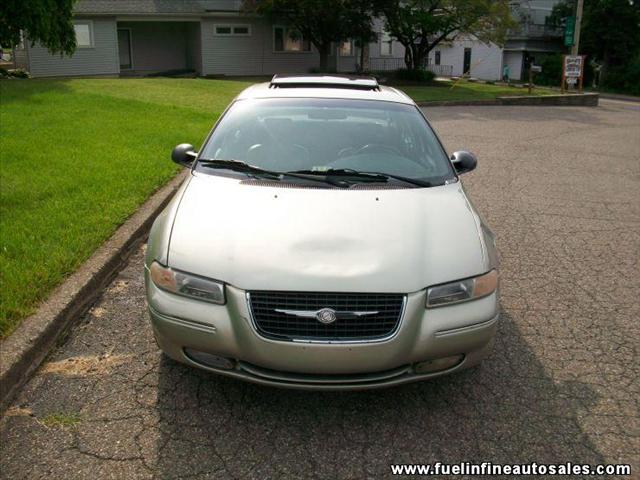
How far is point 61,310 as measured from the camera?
409 centimetres

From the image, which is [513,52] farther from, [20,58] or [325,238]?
[325,238]

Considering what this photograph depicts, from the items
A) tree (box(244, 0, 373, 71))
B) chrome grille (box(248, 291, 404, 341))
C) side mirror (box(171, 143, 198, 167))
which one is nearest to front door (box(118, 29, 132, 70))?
tree (box(244, 0, 373, 71))

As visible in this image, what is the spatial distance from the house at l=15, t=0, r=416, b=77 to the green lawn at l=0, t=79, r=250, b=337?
37.4 feet

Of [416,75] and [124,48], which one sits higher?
[124,48]

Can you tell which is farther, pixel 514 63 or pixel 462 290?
pixel 514 63

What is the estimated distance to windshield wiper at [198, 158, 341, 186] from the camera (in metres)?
3.88

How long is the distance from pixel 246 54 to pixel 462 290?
29.7 meters

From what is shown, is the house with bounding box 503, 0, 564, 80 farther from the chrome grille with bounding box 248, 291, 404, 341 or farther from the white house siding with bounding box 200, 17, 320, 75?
the chrome grille with bounding box 248, 291, 404, 341

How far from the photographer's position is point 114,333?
412 centimetres

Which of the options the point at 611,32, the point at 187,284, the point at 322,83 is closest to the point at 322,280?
the point at 187,284

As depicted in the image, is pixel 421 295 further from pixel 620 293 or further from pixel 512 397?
pixel 620 293

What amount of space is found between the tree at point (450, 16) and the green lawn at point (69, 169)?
1412 centimetres

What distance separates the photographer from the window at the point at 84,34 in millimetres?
27219

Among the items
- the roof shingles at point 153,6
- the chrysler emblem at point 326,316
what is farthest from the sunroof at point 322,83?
the roof shingles at point 153,6
